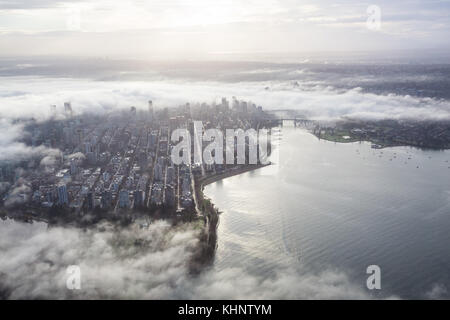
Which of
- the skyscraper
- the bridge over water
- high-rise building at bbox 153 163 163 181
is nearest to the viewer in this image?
high-rise building at bbox 153 163 163 181

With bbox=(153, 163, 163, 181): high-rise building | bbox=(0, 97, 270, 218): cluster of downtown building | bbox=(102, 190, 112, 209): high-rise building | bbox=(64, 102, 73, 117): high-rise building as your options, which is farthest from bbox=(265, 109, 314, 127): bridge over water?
bbox=(102, 190, 112, 209): high-rise building

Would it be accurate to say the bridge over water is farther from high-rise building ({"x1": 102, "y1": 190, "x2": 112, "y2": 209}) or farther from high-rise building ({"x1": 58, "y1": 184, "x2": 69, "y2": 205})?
high-rise building ({"x1": 58, "y1": 184, "x2": 69, "y2": 205})

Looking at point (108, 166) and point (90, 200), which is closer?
point (90, 200)

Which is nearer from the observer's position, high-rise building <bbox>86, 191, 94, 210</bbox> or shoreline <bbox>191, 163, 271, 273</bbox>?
shoreline <bbox>191, 163, 271, 273</bbox>

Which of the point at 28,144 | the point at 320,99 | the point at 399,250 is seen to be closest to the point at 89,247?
the point at 399,250

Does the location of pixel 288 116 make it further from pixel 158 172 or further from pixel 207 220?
pixel 207 220

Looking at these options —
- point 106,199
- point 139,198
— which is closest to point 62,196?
point 106,199

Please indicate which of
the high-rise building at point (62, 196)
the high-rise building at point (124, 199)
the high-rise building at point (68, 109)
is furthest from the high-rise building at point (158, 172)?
the high-rise building at point (68, 109)
